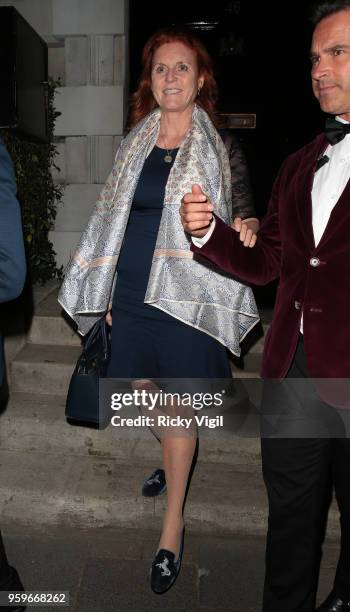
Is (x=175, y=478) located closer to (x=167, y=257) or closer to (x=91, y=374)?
(x=91, y=374)

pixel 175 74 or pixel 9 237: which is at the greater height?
pixel 175 74

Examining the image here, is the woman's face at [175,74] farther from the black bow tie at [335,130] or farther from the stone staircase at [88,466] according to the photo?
the stone staircase at [88,466]

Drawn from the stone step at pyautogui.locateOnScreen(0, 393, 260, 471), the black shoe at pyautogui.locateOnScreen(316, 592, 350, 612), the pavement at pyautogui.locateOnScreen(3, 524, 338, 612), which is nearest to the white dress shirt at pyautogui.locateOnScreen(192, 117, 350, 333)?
the black shoe at pyautogui.locateOnScreen(316, 592, 350, 612)

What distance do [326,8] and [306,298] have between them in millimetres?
922

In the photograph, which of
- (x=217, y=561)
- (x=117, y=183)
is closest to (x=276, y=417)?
(x=217, y=561)

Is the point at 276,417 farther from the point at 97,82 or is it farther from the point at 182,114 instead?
the point at 97,82

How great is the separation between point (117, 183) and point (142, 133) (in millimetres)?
254

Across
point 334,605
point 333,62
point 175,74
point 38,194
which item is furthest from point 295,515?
point 38,194

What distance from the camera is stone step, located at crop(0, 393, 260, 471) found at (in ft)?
10.6

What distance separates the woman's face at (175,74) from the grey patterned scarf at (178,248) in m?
0.11

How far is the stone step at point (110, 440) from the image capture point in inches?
128

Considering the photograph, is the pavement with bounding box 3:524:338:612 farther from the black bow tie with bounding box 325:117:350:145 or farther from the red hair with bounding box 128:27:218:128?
the red hair with bounding box 128:27:218:128

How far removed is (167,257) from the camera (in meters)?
2.27

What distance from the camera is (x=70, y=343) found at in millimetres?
4055
